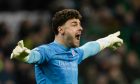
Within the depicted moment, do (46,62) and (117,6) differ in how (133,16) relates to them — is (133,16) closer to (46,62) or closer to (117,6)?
(117,6)

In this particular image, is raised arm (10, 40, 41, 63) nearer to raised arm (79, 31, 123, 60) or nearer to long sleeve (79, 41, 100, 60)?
long sleeve (79, 41, 100, 60)

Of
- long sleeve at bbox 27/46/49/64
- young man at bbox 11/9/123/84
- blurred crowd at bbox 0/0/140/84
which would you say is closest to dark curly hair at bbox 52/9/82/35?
young man at bbox 11/9/123/84

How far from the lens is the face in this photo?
279 inches

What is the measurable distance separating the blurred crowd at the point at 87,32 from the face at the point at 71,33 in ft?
16.0

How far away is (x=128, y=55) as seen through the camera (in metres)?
12.5

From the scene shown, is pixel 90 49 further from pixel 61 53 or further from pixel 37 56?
pixel 37 56

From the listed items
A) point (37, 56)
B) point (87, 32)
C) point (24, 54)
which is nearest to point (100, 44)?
point (37, 56)

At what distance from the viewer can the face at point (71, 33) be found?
7078 millimetres

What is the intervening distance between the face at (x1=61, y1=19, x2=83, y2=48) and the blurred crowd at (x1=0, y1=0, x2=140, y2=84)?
487 cm

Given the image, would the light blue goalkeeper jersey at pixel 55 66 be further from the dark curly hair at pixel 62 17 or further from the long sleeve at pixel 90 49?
the long sleeve at pixel 90 49

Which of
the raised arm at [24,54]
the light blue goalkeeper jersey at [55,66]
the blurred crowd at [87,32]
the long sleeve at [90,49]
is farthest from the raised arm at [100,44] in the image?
the blurred crowd at [87,32]

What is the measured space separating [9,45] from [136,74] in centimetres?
266

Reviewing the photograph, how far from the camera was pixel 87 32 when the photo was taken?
13070 mm

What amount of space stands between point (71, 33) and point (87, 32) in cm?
600
